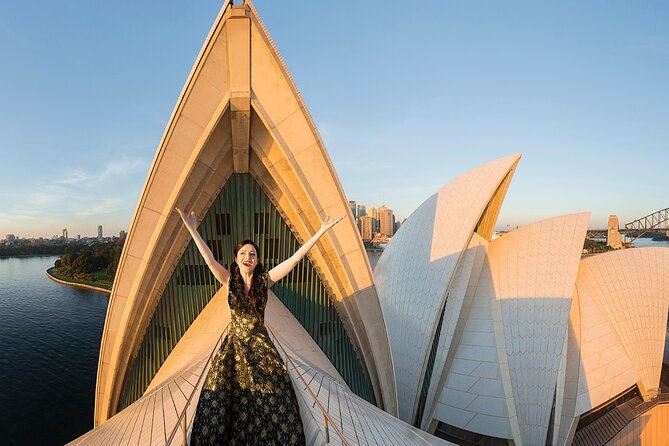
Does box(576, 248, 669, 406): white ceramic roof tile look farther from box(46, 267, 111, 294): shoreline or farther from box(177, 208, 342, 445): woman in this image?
box(46, 267, 111, 294): shoreline

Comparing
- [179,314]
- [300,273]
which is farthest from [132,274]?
[300,273]

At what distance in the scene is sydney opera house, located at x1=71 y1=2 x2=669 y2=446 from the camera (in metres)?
6.16

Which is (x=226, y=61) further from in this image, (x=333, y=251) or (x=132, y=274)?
(x=132, y=274)

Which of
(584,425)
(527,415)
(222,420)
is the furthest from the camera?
(584,425)

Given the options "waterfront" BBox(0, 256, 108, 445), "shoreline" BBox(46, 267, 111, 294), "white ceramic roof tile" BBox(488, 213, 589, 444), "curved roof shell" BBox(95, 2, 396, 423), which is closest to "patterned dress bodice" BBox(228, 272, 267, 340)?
"curved roof shell" BBox(95, 2, 396, 423)

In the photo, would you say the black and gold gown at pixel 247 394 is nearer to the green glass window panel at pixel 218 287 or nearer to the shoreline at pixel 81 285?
the green glass window panel at pixel 218 287

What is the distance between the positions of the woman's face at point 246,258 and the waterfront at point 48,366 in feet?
63.3

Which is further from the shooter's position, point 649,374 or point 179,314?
point 649,374

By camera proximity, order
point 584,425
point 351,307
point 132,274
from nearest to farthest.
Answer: point 132,274 < point 351,307 < point 584,425

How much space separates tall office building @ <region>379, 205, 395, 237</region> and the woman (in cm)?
15180

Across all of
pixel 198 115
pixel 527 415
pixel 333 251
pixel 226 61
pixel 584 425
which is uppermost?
pixel 226 61

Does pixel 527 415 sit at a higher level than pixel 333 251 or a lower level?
lower

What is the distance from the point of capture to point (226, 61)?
6410mm

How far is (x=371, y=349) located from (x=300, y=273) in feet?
9.67
